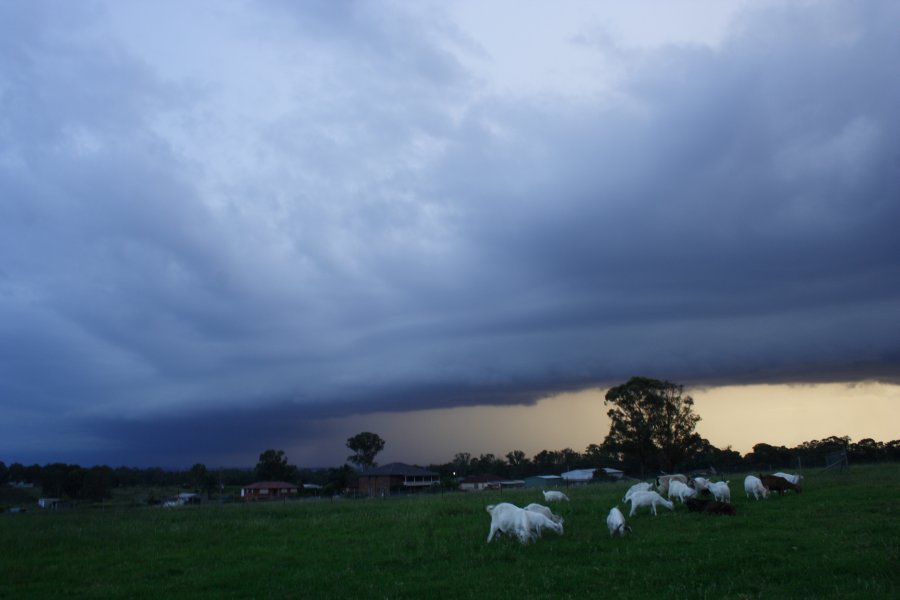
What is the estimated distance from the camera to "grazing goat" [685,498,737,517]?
71.7 feet

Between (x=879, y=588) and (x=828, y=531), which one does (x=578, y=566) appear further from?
(x=828, y=531)

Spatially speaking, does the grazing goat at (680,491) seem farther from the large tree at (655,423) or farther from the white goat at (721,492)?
the large tree at (655,423)

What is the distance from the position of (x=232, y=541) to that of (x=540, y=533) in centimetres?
1258

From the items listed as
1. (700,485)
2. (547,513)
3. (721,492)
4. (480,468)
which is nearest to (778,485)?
(700,485)

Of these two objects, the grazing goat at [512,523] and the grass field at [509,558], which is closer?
the grass field at [509,558]

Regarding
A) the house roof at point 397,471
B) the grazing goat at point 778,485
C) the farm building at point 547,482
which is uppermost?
the grazing goat at point 778,485

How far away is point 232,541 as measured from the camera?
26078mm

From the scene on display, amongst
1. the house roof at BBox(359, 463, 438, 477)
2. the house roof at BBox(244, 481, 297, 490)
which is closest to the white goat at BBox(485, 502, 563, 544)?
the house roof at BBox(359, 463, 438, 477)

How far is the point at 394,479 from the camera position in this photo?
354 feet

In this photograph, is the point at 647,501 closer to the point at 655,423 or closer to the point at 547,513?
the point at 547,513

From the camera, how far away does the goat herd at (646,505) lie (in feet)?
64.6

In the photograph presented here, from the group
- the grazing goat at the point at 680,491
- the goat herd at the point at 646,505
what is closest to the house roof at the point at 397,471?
the goat herd at the point at 646,505

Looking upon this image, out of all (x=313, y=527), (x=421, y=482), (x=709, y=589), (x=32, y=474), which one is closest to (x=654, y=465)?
(x=421, y=482)

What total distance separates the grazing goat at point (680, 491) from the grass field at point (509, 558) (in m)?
1.79
